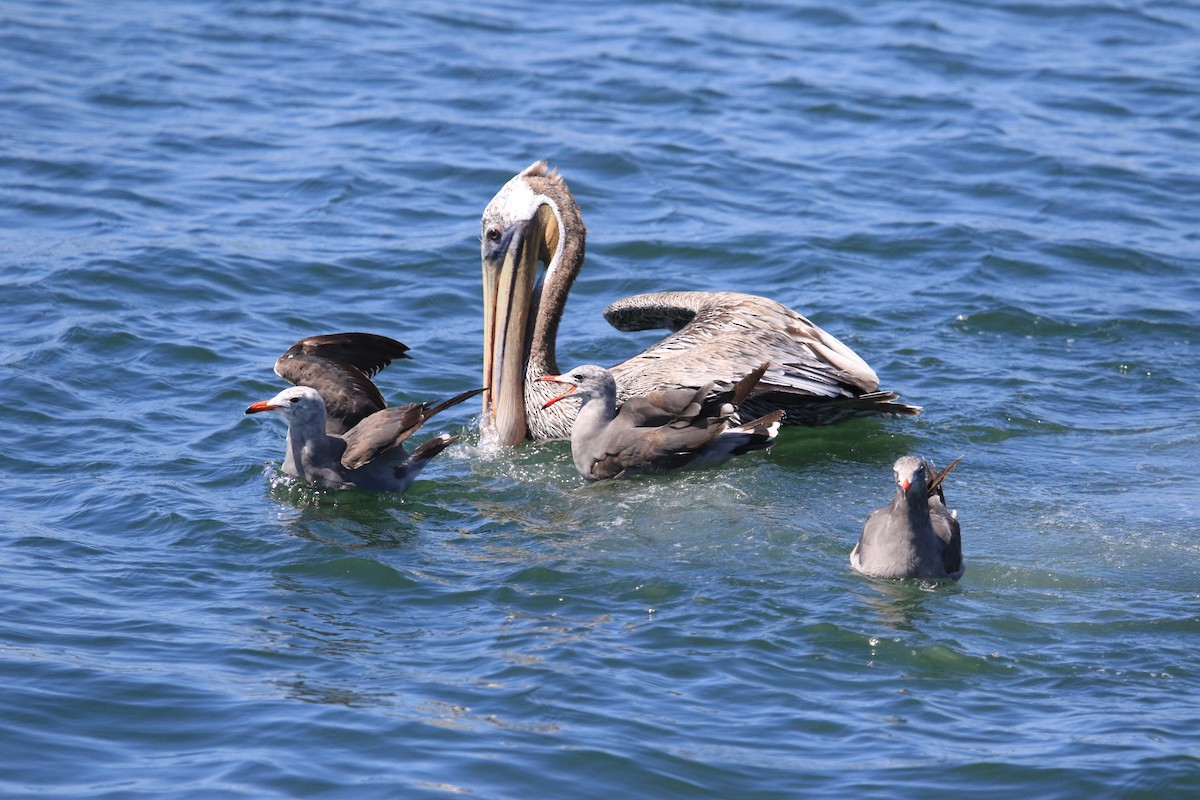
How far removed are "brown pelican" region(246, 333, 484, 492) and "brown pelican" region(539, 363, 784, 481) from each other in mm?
627

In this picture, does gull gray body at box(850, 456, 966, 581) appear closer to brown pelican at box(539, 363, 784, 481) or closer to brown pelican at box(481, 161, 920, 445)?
brown pelican at box(539, 363, 784, 481)

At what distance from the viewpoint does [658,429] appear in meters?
8.27

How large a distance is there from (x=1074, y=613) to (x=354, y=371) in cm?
403

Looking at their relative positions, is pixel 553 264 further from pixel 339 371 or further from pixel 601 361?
pixel 339 371

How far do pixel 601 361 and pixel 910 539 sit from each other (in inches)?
167

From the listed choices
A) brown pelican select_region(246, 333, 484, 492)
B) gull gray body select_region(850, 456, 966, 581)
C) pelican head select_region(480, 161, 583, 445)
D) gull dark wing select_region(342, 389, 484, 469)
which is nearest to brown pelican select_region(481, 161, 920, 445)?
pelican head select_region(480, 161, 583, 445)

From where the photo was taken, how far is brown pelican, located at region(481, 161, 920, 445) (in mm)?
8891

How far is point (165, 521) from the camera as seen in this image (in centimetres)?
769

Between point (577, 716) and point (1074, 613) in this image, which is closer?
point (577, 716)

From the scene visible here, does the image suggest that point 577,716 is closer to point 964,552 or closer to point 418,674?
point 418,674

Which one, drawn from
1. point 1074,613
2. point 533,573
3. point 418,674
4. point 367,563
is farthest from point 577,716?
point 1074,613

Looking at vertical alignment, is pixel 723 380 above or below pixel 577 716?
Answer: above

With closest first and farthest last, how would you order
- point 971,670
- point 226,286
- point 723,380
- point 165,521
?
point 971,670 < point 165,521 < point 723,380 < point 226,286

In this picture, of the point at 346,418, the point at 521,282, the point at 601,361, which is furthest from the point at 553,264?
the point at 346,418
